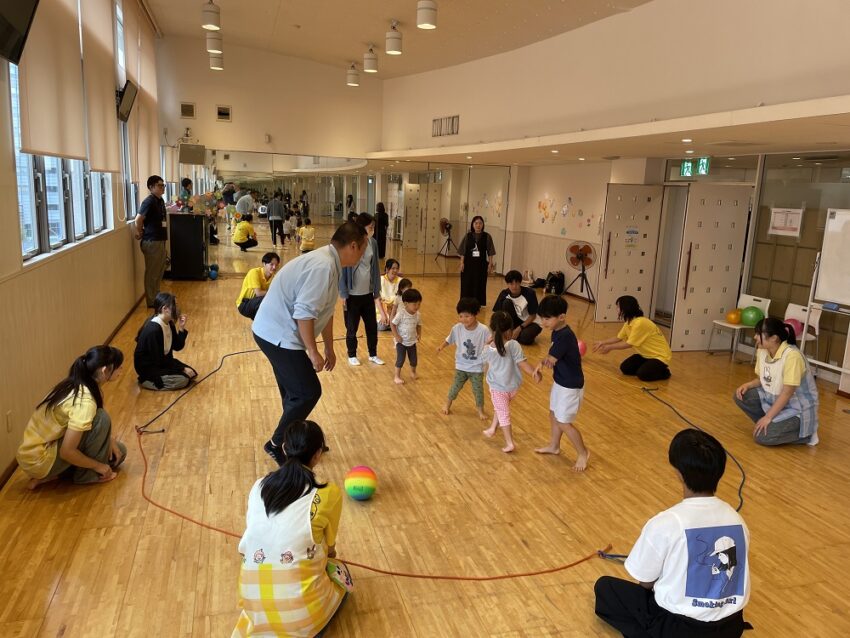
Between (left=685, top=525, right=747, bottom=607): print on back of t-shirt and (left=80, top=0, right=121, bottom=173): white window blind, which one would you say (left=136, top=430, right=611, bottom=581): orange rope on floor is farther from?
(left=80, top=0, right=121, bottom=173): white window blind

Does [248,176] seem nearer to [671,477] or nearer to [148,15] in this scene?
[148,15]

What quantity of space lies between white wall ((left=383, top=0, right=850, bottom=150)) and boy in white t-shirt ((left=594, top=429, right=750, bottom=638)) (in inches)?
201

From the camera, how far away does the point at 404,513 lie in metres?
3.95

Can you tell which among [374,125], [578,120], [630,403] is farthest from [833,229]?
[374,125]

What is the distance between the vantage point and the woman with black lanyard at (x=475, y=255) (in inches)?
369

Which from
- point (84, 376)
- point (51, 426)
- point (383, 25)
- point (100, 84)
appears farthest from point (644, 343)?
point (383, 25)

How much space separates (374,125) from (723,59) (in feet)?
34.3

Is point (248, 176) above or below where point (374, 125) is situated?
below

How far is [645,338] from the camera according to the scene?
721 centimetres

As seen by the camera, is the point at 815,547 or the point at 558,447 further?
the point at 558,447

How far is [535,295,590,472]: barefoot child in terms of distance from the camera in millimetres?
4395

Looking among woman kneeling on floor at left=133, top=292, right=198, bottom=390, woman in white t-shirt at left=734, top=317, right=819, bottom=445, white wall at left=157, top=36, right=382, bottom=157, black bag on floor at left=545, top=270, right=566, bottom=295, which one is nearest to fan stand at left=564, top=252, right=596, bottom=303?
black bag on floor at left=545, top=270, right=566, bottom=295

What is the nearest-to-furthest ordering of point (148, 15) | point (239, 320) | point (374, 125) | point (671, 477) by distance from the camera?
point (671, 477) → point (239, 320) → point (148, 15) → point (374, 125)

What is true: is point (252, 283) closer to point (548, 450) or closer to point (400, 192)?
point (548, 450)
